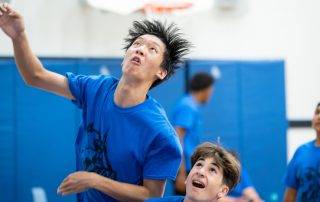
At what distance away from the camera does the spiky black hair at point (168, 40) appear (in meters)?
2.47

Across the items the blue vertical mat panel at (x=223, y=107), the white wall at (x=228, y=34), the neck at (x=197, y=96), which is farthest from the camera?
the blue vertical mat panel at (x=223, y=107)

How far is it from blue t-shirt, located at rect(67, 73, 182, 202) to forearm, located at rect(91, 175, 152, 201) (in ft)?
0.22

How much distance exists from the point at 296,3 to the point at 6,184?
371 centimetres

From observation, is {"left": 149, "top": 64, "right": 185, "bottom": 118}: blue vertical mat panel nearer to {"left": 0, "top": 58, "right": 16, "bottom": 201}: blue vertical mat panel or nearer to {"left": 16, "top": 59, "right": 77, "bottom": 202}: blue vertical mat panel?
{"left": 16, "top": 59, "right": 77, "bottom": 202}: blue vertical mat panel

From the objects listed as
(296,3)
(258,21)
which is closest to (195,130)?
(258,21)

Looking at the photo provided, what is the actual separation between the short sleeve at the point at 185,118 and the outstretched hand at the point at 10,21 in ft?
7.96

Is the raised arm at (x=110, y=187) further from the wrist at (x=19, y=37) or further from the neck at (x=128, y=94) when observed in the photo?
the wrist at (x=19, y=37)

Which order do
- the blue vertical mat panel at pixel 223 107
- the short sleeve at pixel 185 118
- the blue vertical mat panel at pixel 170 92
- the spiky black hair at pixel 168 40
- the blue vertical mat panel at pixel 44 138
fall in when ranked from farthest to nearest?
the blue vertical mat panel at pixel 223 107
the blue vertical mat panel at pixel 170 92
the blue vertical mat panel at pixel 44 138
the short sleeve at pixel 185 118
the spiky black hair at pixel 168 40

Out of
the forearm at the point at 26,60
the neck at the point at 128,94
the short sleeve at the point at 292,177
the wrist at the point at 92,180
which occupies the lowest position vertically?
the short sleeve at the point at 292,177

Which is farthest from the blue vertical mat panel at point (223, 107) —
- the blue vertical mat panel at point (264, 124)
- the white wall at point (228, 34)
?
the white wall at point (228, 34)

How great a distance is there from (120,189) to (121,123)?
0.87 ft

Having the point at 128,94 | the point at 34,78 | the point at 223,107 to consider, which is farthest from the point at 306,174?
the point at 223,107

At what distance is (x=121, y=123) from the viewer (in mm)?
2262

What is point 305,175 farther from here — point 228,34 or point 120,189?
point 228,34
